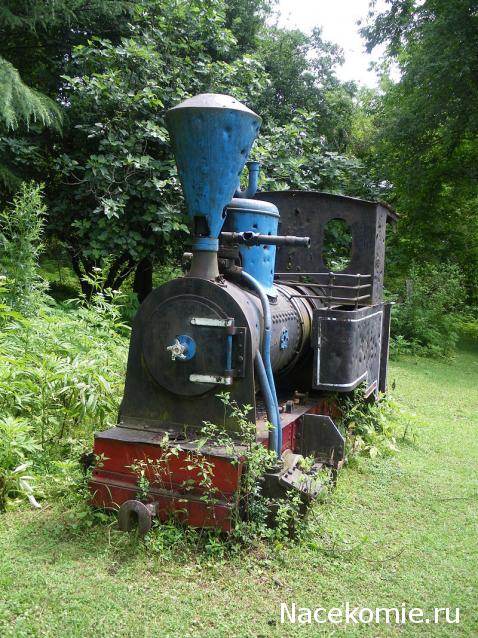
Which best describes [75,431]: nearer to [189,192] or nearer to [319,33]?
[189,192]

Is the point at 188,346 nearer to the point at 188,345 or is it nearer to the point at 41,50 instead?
the point at 188,345

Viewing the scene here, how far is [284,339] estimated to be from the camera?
4.21 m

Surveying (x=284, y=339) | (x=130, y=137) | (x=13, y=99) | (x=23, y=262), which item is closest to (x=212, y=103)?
(x=284, y=339)

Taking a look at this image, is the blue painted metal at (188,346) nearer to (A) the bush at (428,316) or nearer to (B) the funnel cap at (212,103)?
(B) the funnel cap at (212,103)

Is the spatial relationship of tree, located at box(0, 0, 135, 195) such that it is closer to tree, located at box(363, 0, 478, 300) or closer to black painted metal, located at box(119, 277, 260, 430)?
black painted metal, located at box(119, 277, 260, 430)

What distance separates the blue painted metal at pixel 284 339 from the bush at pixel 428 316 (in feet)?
25.3

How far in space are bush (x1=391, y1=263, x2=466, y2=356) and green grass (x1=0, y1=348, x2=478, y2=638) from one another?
8.02 metres

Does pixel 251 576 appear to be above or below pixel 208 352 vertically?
below

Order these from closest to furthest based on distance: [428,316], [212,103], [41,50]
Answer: [212,103]
[41,50]
[428,316]

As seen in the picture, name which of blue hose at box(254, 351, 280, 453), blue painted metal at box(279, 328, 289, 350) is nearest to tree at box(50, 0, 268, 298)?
blue painted metal at box(279, 328, 289, 350)

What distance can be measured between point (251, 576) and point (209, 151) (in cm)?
226

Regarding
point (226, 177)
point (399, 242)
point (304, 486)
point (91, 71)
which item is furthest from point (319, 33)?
point (304, 486)

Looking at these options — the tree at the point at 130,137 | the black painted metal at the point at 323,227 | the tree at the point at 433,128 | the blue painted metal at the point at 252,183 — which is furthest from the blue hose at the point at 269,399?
the tree at the point at 433,128

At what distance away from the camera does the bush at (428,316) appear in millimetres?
11985
